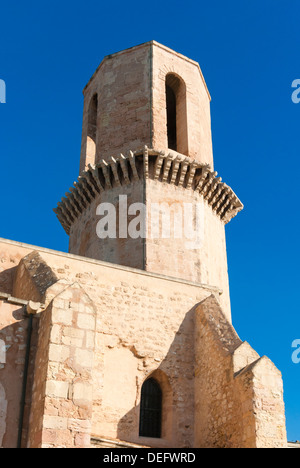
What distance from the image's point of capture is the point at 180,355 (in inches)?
548

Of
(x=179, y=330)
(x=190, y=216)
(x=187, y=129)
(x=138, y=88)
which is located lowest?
(x=179, y=330)

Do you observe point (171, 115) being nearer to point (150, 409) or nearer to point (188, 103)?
point (188, 103)

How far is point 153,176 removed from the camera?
18719 millimetres

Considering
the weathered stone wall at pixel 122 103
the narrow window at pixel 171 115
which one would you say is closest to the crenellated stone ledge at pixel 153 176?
the weathered stone wall at pixel 122 103

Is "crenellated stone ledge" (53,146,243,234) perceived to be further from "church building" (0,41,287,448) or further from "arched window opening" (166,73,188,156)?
"arched window opening" (166,73,188,156)

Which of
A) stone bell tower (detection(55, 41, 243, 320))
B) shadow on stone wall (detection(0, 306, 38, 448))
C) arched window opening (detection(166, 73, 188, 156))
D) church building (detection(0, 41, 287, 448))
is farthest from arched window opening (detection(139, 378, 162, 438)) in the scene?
arched window opening (detection(166, 73, 188, 156))

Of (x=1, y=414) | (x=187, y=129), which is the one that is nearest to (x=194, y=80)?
(x=187, y=129)

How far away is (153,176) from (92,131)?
4635 mm

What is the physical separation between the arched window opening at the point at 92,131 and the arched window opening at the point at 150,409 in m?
10.1

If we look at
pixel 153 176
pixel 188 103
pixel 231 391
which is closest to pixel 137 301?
pixel 231 391

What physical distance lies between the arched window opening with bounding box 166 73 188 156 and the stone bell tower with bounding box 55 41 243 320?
4 centimetres

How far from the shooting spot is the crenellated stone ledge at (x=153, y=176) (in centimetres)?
1866
